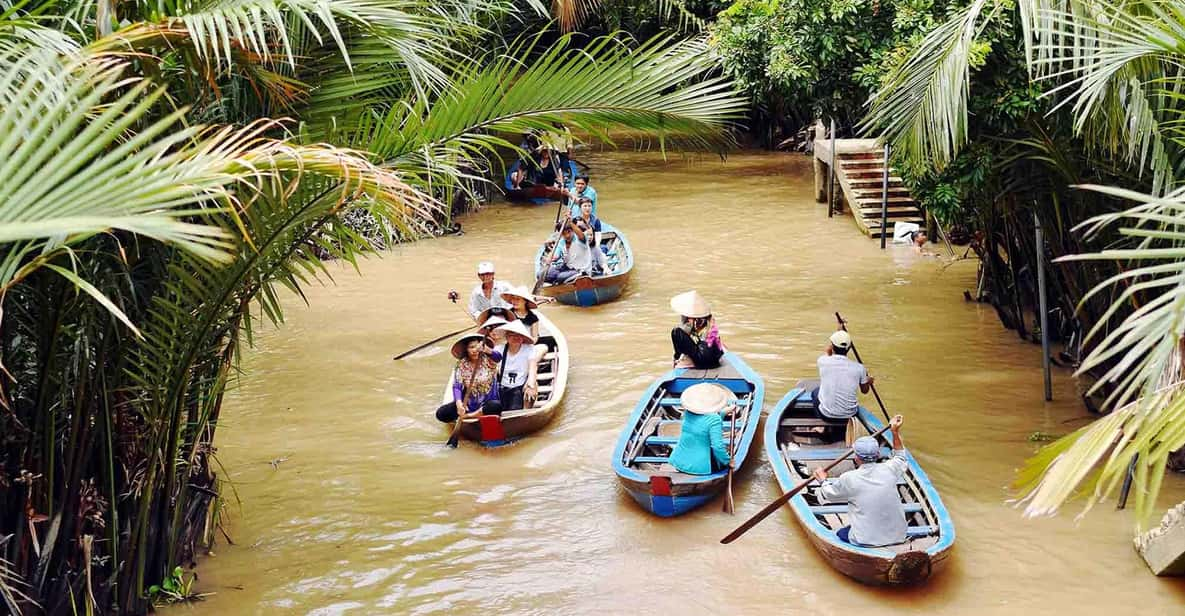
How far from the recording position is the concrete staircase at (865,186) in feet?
54.4

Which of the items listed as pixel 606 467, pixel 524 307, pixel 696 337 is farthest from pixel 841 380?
pixel 524 307

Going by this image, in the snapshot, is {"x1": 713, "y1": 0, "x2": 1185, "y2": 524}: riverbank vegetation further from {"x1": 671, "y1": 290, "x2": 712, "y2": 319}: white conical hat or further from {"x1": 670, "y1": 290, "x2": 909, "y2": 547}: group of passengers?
{"x1": 671, "y1": 290, "x2": 712, "y2": 319}: white conical hat

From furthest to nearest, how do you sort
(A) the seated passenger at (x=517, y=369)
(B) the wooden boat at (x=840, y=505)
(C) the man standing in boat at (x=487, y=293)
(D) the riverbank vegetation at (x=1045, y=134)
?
(C) the man standing in boat at (x=487, y=293) < (A) the seated passenger at (x=517, y=369) < (B) the wooden boat at (x=840, y=505) < (D) the riverbank vegetation at (x=1045, y=134)

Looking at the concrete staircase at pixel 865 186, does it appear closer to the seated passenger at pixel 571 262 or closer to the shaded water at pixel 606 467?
the shaded water at pixel 606 467

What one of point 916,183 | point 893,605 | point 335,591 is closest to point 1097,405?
point 916,183

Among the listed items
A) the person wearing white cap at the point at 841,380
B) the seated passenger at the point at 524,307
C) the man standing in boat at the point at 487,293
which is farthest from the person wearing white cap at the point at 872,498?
the man standing in boat at the point at 487,293

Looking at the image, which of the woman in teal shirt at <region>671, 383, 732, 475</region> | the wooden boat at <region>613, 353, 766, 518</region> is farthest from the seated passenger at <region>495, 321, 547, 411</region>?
the woman in teal shirt at <region>671, 383, 732, 475</region>

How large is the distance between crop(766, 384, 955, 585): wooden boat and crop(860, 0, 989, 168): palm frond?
215 cm

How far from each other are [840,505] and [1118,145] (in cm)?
290

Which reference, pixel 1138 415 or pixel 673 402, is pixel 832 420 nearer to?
pixel 673 402

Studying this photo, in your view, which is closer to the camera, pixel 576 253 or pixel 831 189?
pixel 576 253

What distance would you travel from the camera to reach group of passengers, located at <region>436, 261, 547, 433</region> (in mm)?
9773

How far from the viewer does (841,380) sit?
898 cm

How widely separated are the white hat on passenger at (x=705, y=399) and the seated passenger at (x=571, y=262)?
18.2 ft
